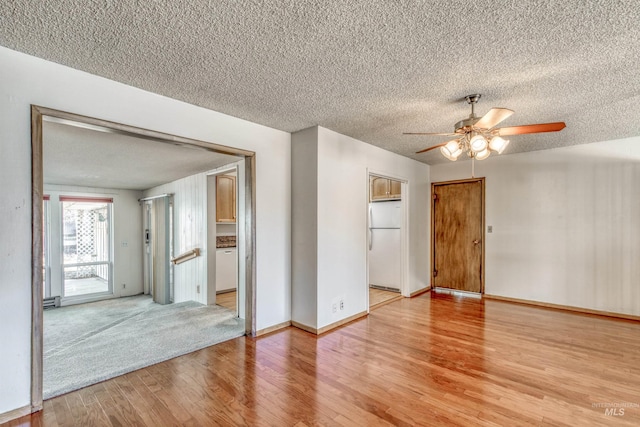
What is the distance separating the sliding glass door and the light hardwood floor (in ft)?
9.22

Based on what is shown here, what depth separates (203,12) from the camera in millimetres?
1556

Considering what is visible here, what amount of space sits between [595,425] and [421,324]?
1.91 meters

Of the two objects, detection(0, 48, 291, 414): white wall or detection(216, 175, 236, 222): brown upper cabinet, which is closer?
detection(0, 48, 291, 414): white wall

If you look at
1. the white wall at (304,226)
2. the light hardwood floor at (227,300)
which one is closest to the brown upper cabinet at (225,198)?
the light hardwood floor at (227,300)

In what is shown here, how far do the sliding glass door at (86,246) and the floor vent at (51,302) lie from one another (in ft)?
0.56

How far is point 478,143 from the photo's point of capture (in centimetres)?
244

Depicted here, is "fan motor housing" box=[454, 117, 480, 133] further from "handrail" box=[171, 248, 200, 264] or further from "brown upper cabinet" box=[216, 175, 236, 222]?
"handrail" box=[171, 248, 200, 264]

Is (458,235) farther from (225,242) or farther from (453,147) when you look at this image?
(225,242)

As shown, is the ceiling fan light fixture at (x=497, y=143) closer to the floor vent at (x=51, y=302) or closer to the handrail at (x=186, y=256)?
the handrail at (x=186, y=256)

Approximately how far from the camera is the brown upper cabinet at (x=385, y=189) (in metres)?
5.52

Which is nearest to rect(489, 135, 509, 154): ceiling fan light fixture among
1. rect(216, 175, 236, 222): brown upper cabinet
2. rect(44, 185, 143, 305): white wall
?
rect(216, 175, 236, 222): brown upper cabinet

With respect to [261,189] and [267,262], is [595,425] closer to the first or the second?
[267,262]

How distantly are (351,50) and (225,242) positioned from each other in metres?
4.77

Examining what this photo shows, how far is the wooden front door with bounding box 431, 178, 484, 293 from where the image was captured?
5.19 m
